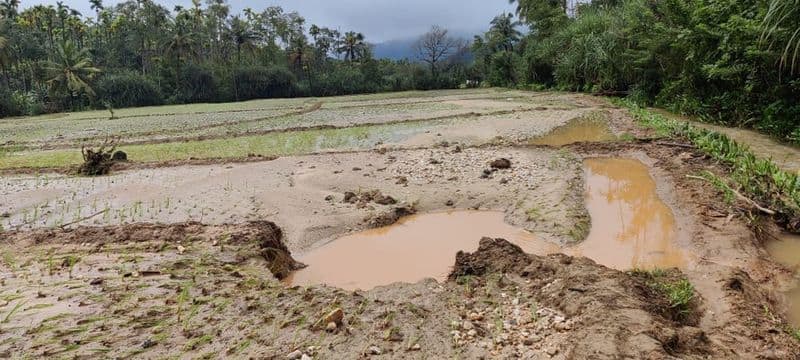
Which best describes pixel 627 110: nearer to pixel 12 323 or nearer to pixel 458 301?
pixel 458 301

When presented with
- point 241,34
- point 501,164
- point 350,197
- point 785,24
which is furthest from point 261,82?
point 785,24

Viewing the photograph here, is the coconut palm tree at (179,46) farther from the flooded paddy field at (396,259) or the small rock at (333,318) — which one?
the small rock at (333,318)

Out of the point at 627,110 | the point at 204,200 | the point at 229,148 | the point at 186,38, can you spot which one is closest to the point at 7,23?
the point at 186,38

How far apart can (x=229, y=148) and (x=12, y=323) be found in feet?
38.6

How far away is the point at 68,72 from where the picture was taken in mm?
42094

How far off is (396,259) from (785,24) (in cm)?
1012

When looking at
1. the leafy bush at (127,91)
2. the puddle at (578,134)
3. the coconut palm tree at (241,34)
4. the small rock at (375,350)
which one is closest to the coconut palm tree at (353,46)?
the coconut palm tree at (241,34)

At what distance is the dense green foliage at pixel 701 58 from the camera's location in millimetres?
10984

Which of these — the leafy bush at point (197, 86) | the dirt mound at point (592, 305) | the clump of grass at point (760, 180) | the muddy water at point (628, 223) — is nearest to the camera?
the dirt mound at point (592, 305)

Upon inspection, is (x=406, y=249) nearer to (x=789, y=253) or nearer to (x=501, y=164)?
(x=501, y=164)

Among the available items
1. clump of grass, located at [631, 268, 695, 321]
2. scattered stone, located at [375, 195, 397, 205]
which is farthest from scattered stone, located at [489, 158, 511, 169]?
clump of grass, located at [631, 268, 695, 321]

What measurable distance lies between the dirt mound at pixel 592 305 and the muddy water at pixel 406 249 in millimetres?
949

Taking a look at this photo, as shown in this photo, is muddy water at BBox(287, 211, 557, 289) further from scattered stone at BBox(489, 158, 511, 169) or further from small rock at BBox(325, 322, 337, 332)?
scattered stone at BBox(489, 158, 511, 169)

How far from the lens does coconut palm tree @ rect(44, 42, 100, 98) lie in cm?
4212
